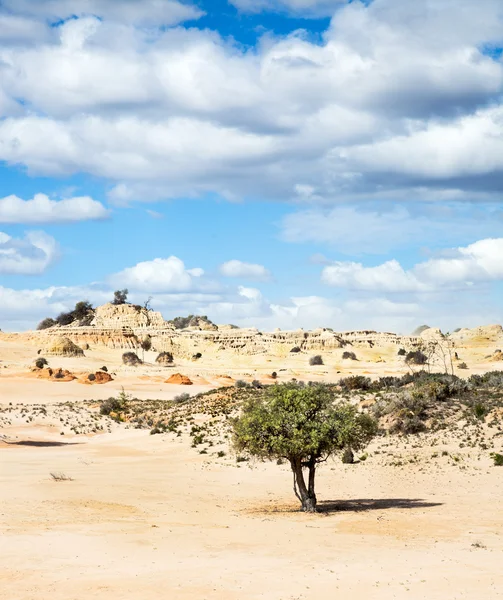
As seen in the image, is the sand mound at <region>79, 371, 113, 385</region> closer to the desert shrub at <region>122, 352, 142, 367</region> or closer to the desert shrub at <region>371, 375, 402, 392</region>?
the desert shrub at <region>122, 352, 142, 367</region>

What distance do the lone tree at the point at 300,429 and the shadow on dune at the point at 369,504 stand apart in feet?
4.41

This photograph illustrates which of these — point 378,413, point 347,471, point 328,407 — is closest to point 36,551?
point 328,407

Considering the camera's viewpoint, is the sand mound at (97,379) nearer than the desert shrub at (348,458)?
No

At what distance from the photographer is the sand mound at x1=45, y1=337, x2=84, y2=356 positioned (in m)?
101

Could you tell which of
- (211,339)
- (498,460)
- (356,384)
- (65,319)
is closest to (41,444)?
(356,384)

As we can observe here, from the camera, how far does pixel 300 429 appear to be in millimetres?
23422

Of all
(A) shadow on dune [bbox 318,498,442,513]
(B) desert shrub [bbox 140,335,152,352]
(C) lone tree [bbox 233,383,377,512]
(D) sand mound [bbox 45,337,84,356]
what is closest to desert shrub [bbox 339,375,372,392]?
(A) shadow on dune [bbox 318,498,442,513]

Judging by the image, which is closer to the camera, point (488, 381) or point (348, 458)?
point (348, 458)

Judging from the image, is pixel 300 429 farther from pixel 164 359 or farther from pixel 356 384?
pixel 164 359

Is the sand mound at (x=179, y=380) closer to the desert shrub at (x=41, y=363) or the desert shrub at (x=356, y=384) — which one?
the desert shrub at (x=41, y=363)

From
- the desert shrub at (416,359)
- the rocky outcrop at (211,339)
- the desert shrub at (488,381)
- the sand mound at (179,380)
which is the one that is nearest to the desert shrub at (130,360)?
the rocky outcrop at (211,339)

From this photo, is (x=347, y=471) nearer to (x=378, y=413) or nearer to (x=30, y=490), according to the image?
(x=378, y=413)

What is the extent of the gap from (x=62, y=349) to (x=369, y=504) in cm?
8148

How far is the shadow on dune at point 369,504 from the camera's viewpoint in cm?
2452
